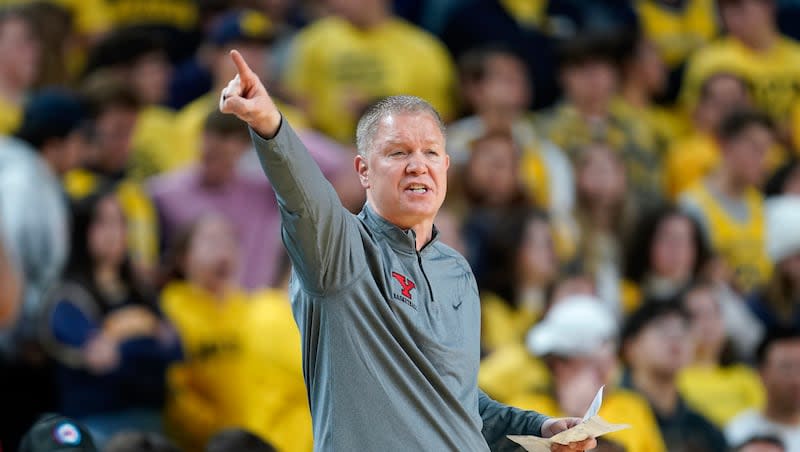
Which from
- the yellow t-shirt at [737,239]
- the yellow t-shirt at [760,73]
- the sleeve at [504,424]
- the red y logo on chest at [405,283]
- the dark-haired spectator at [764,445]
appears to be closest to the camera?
the red y logo on chest at [405,283]

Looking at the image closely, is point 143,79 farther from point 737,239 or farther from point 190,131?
point 737,239

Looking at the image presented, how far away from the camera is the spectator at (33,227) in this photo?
5.93 meters

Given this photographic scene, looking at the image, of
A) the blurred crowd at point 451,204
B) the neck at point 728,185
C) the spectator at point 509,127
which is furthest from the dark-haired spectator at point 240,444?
the neck at point 728,185

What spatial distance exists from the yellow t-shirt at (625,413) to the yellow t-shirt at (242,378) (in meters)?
0.92

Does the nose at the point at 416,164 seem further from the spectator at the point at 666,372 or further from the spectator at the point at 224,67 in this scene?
the spectator at the point at 224,67

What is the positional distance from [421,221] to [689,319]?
4.09 meters

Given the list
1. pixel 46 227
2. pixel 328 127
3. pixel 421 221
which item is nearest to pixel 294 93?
pixel 328 127

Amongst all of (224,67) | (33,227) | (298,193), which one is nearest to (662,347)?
(224,67)

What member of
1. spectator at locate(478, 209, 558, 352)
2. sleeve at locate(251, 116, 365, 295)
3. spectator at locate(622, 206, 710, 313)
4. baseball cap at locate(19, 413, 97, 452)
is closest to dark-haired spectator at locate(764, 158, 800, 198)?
spectator at locate(622, 206, 710, 313)

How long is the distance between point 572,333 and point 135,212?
216 cm

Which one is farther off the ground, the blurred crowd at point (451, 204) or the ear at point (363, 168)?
the ear at point (363, 168)

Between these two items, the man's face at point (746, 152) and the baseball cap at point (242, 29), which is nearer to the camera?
the baseball cap at point (242, 29)

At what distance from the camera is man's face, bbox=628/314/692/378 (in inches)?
271

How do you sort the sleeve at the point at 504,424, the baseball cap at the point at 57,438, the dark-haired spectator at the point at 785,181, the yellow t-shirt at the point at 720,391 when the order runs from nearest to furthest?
1. the sleeve at the point at 504,424
2. the baseball cap at the point at 57,438
3. the yellow t-shirt at the point at 720,391
4. the dark-haired spectator at the point at 785,181
